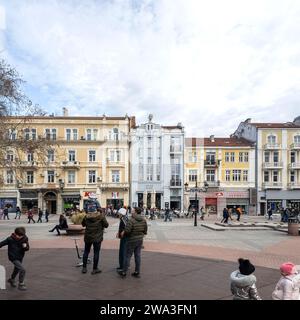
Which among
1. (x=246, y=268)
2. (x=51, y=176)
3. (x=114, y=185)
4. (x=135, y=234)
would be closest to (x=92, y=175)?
(x=114, y=185)

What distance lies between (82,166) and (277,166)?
28.0 m

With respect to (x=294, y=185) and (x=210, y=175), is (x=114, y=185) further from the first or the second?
(x=294, y=185)

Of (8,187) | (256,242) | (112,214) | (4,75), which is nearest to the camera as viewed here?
(256,242)

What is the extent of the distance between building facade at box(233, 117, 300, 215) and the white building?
11.4 meters

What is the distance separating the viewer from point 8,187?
146ft

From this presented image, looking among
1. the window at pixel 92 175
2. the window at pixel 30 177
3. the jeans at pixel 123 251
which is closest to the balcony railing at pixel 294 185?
the window at pixel 92 175

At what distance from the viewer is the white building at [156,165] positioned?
4612 cm

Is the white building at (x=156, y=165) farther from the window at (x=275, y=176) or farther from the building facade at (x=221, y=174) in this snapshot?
the window at (x=275, y=176)

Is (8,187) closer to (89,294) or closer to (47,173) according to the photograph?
(47,173)

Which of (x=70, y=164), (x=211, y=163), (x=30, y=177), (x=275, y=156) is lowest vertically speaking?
(x=30, y=177)

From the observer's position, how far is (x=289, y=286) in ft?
14.6

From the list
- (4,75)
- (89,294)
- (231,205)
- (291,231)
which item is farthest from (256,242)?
(231,205)
